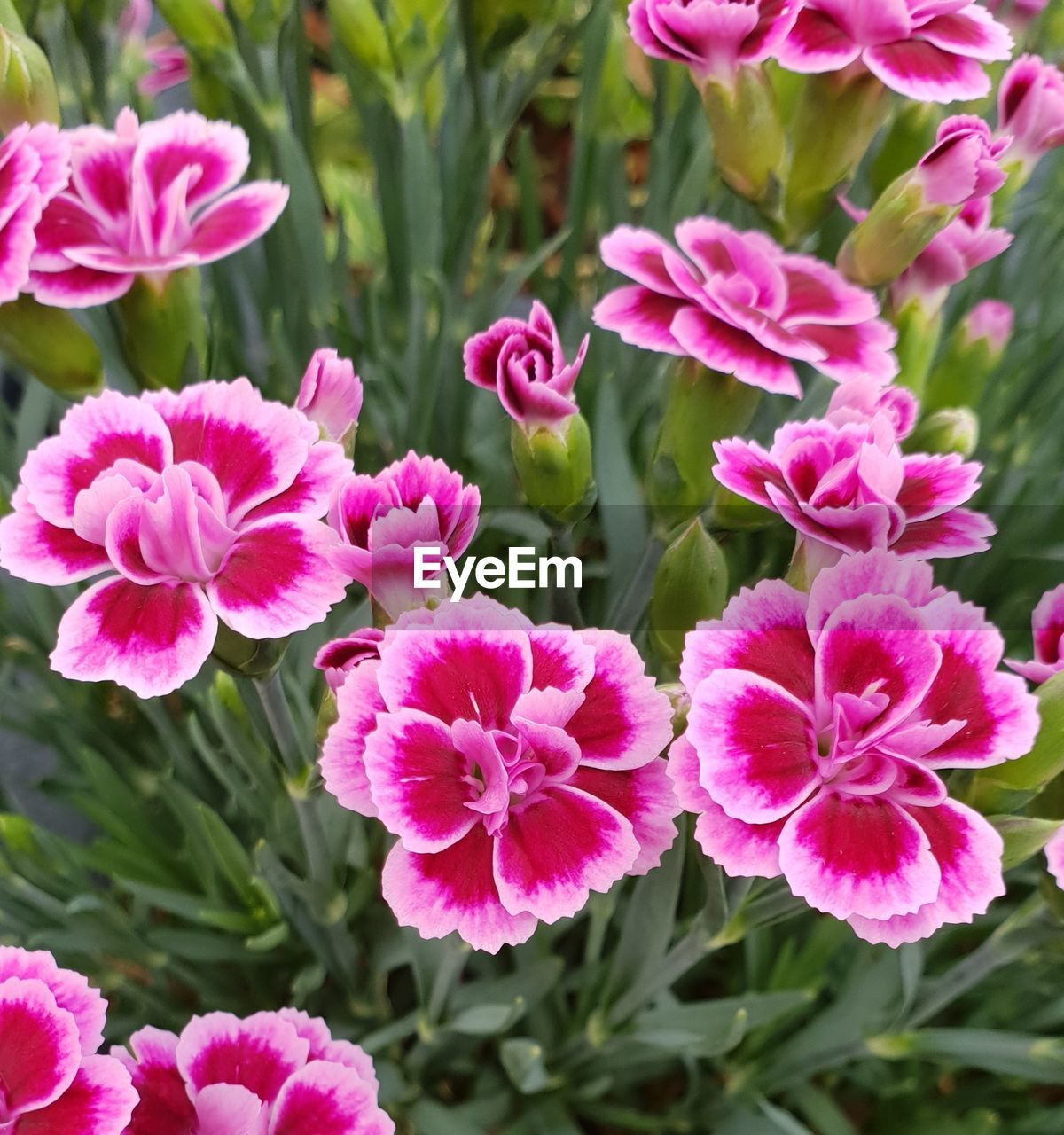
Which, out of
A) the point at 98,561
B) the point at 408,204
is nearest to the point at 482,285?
the point at 408,204

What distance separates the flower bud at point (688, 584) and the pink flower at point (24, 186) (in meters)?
0.25

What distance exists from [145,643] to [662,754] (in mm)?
162

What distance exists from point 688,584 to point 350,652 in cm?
13

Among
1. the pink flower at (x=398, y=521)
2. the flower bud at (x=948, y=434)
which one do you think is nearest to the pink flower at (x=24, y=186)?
the pink flower at (x=398, y=521)

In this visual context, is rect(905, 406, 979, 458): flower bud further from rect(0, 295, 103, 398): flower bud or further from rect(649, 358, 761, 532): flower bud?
rect(0, 295, 103, 398): flower bud

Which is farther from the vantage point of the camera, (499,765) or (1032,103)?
(1032,103)

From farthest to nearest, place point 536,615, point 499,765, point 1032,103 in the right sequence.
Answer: point 536,615 → point 1032,103 → point 499,765

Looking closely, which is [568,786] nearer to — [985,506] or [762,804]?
[762,804]

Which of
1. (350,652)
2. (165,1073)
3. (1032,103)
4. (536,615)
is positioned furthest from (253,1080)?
(1032,103)

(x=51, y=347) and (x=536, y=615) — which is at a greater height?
(x=51, y=347)

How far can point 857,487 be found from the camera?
0.31 m

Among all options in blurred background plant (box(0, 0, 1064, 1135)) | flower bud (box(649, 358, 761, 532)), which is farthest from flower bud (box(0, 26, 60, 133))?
flower bud (box(649, 358, 761, 532))

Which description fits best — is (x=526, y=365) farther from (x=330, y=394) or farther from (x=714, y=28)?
(x=714, y=28)

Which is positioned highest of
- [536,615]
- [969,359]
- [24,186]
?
[24,186]
